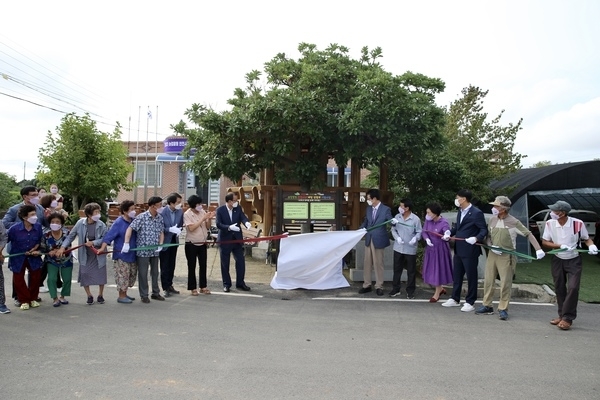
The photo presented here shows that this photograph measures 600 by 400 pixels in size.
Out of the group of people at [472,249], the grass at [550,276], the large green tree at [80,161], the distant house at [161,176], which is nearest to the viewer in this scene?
the group of people at [472,249]

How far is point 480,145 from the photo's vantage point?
52.5 feet

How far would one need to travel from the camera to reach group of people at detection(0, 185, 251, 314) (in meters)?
7.71

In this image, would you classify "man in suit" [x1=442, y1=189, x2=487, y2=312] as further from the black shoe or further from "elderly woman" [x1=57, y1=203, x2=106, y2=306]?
"elderly woman" [x1=57, y1=203, x2=106, y2=306]

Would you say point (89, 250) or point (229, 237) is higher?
point (229, 237)

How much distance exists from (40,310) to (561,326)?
24.6ft

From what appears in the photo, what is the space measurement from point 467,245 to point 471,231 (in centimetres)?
24

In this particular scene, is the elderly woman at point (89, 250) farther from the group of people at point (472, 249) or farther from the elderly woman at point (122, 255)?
the group of people at point (472, 249)

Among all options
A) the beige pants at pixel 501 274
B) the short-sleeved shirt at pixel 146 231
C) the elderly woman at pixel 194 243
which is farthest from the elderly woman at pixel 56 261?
the beige pants at pixel 501 274

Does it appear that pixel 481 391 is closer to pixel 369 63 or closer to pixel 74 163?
pixel 369 63

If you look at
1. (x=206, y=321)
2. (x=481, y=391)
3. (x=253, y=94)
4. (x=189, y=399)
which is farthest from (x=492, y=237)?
(x=253, y=94)

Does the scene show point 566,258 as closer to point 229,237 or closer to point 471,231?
point 471,231

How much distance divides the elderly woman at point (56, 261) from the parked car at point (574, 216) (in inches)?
629

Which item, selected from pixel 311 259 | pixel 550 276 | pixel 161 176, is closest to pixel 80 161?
pixel 161 176

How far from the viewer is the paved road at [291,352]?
4555 mm
